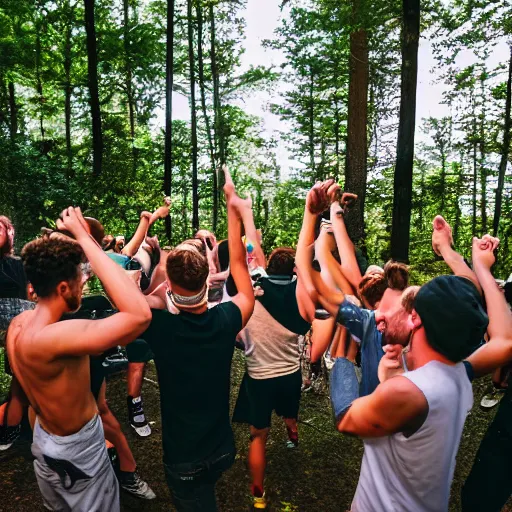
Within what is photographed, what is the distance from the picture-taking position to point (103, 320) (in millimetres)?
1817

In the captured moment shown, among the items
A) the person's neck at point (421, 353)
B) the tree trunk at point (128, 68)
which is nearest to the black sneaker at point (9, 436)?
the person's neck at point (421, 353)

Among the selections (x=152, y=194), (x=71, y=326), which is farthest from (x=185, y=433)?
(x=152, y=194)

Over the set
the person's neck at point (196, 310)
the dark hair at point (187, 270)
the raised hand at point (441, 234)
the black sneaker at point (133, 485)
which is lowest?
the black sneaker at point (133, 485)

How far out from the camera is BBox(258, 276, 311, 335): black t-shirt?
3.62 m

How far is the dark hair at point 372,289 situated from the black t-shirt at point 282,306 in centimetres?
67

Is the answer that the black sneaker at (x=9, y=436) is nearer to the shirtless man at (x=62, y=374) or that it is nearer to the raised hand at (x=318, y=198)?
the shirtless man at (x=62, y=374)

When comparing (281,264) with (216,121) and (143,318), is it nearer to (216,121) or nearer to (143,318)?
(143,318)

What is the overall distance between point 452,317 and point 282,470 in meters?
3.30

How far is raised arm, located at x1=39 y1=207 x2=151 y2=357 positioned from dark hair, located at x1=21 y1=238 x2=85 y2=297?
31cm

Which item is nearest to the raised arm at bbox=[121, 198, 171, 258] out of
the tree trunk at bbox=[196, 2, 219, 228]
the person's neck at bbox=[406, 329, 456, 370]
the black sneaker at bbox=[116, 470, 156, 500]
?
the black sneaker at bbox=[116, 470, 156, 500]

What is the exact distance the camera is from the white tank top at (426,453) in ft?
4.67

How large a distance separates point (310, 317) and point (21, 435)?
3.57m

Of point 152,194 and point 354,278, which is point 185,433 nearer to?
point 354,278

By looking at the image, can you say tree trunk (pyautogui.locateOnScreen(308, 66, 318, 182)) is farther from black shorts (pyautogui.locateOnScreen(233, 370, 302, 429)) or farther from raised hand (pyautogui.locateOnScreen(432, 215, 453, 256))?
raised hand (pyautogui.locateOnScreen(432, 215, 453, 256))
